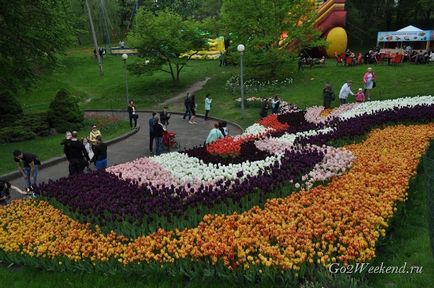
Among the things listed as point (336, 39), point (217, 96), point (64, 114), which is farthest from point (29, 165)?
point (336, 39)

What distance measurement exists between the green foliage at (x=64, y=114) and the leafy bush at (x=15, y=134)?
192 cm

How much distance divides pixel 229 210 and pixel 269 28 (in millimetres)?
25522

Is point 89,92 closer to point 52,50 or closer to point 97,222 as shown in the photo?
point 52,50

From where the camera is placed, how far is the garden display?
6.66 meters

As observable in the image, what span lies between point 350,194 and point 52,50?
62.2 feet

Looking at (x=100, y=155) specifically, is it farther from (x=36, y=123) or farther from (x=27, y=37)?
(x=36, y=123)

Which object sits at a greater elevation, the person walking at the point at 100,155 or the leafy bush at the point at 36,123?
the person walking at the point at 100,155

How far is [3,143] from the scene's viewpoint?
2052cm

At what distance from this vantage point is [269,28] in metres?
31.8

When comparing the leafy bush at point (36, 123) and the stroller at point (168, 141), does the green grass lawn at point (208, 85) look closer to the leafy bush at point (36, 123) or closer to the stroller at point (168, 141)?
the leafy bush at point (36, 123)

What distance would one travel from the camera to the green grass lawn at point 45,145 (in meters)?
16.7

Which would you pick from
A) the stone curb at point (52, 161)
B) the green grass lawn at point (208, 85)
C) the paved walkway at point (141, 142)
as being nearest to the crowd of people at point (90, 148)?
the stone curb at point (52, 161)

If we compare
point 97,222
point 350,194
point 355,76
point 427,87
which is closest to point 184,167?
point 97,222

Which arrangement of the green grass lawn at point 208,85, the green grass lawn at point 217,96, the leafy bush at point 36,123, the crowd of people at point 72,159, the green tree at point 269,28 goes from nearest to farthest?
the green grass lawn at point 217,96
the crowd of people at point 72,159
the leafy bush at point 36,123
the green grass lawn at point 208,85
the green tree at point 269,28
